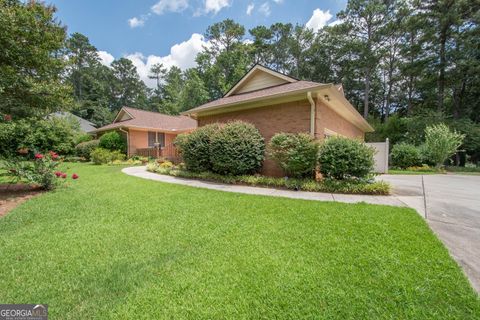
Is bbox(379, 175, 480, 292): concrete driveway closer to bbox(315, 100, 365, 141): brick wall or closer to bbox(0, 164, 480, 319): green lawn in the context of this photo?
bbox(0, 164, 480, 319): green lawn

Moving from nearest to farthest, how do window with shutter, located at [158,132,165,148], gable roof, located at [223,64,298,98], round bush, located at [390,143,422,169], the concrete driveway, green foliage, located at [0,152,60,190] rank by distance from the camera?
the concrete driveway < green foliage, located at [0,152,60,190] < gable roof, located at [223,64,298,98] < round bush, located at [390,143,422,169] < window with shutter, located at [158,132,165,148]

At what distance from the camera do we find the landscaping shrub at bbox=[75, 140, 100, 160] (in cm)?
1761

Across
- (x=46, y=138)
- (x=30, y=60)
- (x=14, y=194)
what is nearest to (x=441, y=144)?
(x=30, y=60)

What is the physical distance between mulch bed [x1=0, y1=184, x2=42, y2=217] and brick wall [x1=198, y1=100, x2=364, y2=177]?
766 cm

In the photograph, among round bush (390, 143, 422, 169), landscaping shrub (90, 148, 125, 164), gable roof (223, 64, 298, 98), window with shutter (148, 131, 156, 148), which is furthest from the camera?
window with shutter (148, 131, 156, 148)

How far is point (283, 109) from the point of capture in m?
8.25

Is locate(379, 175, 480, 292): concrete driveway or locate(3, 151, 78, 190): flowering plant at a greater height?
locate(3, 151, 78, 190): flowering plant

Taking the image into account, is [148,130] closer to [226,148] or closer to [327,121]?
[226,148]

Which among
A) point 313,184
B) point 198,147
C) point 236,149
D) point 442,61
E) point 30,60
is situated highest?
point 442,61

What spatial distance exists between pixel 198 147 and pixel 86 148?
598 inches

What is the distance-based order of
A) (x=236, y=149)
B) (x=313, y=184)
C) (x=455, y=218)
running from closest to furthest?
(x=455, y=218) < (x=313, y=184) < (x=236, y=149)

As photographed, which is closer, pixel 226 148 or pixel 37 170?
pixel 37 170

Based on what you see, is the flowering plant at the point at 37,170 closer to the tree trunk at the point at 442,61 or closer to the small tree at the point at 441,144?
the small tree at the point at 441,144

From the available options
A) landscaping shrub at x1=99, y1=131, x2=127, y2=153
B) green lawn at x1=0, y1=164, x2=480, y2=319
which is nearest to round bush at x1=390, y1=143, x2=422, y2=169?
green lawn at x1=0, y1=164, x2=480, y2=319
